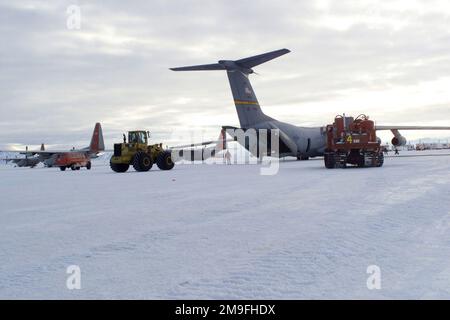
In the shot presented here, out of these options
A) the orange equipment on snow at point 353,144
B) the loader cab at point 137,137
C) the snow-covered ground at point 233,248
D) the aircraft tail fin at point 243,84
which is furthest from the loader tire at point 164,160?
the snow-covered ground at point 233,248

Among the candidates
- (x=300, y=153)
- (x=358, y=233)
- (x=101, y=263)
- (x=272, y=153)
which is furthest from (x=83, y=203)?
(x=300, y=153)

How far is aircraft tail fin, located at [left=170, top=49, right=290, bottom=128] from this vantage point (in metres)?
28.3

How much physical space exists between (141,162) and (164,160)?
185cm

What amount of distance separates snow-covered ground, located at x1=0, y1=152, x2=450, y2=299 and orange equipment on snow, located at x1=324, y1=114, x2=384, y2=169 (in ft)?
41.4

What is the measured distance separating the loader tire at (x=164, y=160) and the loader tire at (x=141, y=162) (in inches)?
40.4

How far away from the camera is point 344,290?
3.99 metres

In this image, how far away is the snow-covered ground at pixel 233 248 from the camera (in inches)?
163

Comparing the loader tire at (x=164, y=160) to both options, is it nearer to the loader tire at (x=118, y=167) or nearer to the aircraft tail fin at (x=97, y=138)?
the loader tire at (x=118, y=167)

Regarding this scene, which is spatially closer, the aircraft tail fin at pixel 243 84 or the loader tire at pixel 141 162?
the loader tire at pixel 141 162

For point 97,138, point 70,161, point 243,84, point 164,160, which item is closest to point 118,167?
point 164,160

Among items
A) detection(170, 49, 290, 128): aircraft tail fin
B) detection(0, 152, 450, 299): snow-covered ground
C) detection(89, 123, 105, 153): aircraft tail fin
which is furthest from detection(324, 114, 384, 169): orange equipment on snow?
detection(89, 123, 105, 153): aircraft tail fin

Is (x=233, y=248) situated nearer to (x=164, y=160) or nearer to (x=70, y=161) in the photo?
(x=164, y=160)

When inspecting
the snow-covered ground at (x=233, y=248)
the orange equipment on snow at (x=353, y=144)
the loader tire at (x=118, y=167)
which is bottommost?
the snow-covered ground at (x=233, y=248)
